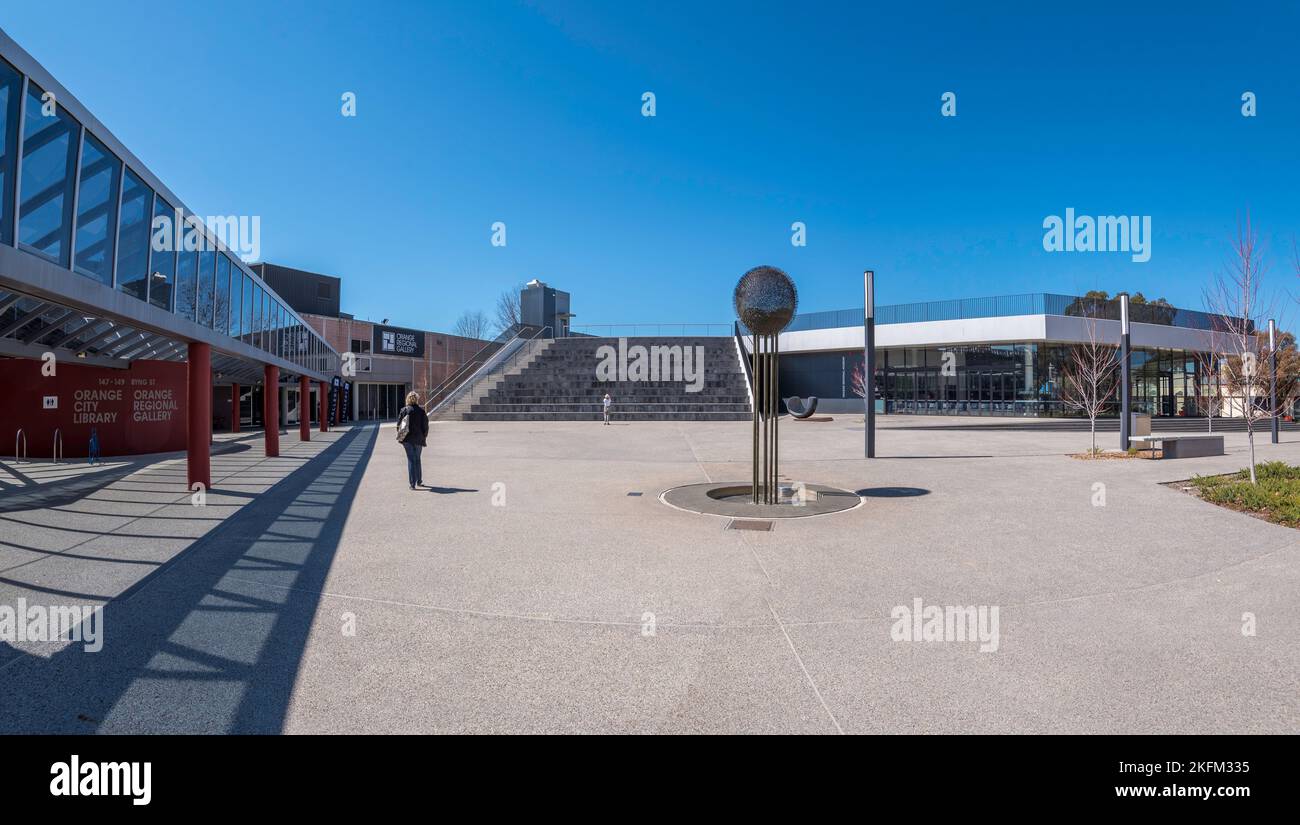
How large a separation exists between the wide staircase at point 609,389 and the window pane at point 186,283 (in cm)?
2246

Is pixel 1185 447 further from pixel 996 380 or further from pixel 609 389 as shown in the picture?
pixel 609 389

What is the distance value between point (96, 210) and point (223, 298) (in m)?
5.97

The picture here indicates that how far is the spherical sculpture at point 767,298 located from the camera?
9727mm

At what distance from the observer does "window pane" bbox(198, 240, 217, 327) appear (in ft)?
Result: 40.3

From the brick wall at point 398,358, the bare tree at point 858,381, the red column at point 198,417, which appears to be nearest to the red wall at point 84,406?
the red column at point 198,417

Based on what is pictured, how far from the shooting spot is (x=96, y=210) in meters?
8.13

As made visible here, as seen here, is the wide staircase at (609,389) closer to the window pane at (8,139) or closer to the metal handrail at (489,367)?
the metal handrail at (489,367)

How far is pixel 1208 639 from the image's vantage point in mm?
4371

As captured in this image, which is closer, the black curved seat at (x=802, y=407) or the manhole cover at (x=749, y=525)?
the manhole cover at (x=749, y=525)

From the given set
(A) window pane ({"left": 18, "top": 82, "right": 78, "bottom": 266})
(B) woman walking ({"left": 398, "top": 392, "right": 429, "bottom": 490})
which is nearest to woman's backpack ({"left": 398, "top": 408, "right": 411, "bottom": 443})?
(B) woman walking ({"left": 398, "top": 392, "right": 429, "bottom": 490})
